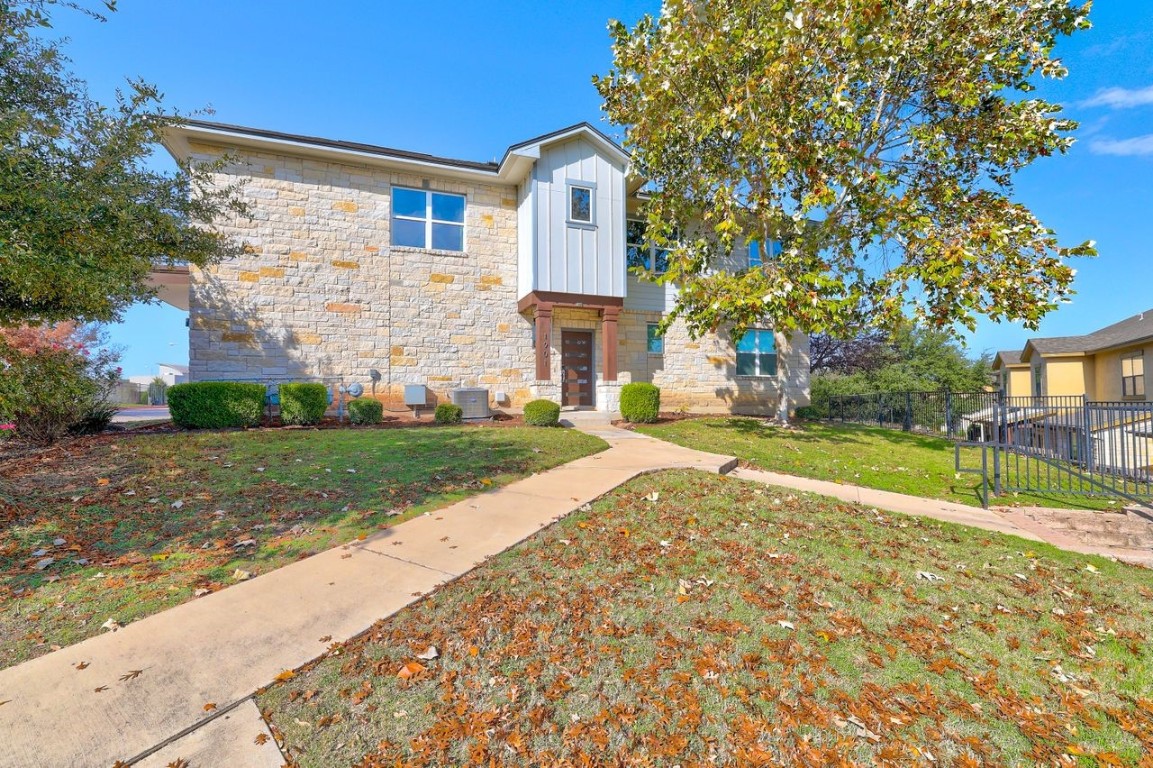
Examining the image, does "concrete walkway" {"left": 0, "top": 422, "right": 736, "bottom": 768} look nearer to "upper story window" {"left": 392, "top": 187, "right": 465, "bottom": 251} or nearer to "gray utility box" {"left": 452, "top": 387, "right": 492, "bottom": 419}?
"gray utility box" {"left": 452, "top": 387, "right": 492, "bottom": 419}

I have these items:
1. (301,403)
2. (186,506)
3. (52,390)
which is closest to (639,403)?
(301,403)

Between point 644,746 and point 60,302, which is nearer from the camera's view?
point 644,746

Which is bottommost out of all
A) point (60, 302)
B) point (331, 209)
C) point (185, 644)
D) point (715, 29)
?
point (185, 644)

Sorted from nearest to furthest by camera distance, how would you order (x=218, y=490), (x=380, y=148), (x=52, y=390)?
(x=218, y=490)
(x=52, y=390)
(x=380, y=148)

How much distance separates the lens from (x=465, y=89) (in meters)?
12.4

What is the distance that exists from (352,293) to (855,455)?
11622 mm

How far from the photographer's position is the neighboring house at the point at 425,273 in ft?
35.7

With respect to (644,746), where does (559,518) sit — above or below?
above

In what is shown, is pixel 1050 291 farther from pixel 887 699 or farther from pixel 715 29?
pixel 887 699

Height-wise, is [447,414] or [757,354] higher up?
[757,354]

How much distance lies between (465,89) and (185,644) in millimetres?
13322

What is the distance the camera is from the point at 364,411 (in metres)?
10.5

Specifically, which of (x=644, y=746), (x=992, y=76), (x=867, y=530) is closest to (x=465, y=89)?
(x=992, y=76)

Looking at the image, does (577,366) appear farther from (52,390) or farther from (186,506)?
(52,390)
